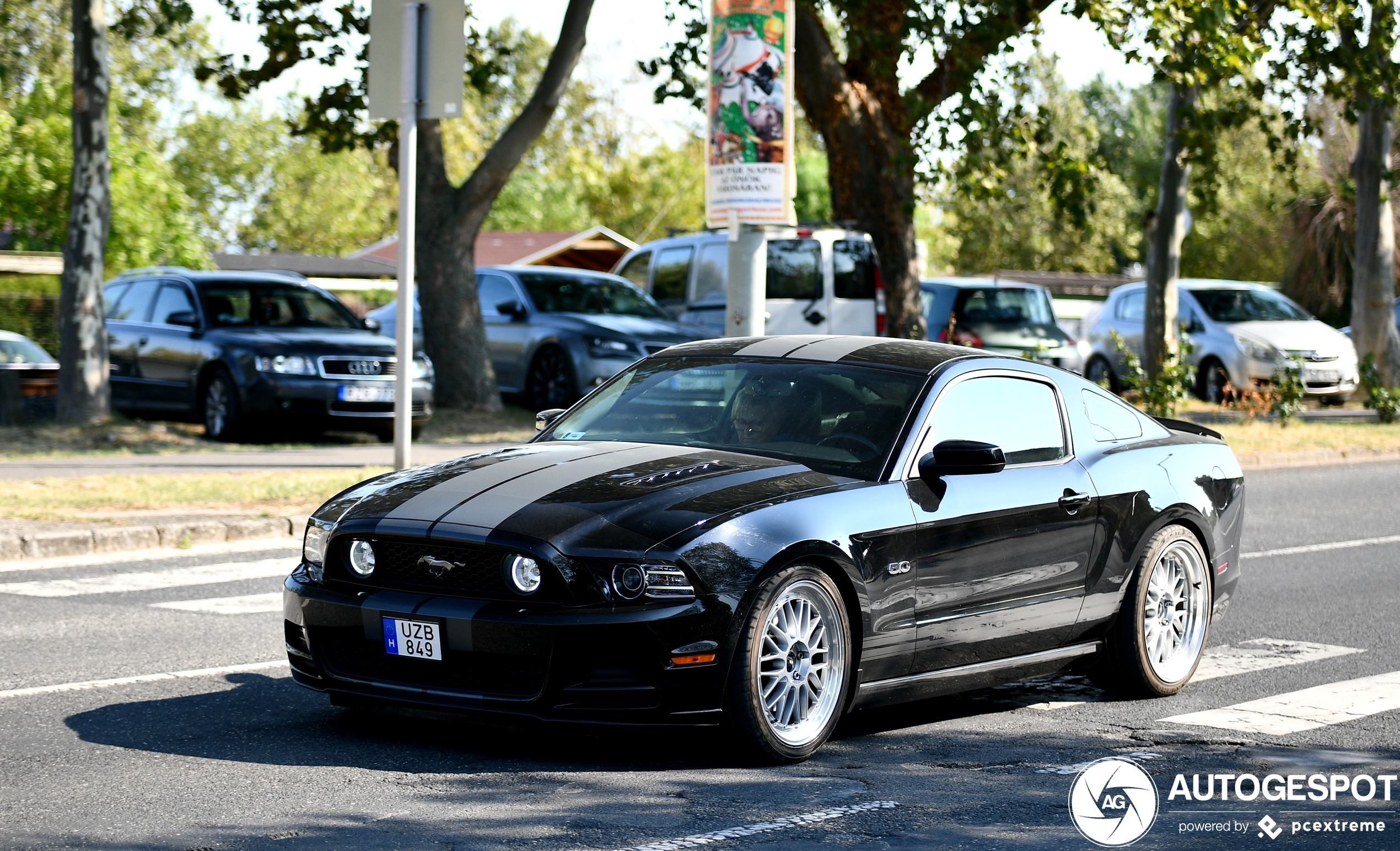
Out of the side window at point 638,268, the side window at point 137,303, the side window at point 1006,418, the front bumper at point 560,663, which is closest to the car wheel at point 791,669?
the front bumper at point 560,663

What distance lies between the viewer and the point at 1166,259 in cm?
2317

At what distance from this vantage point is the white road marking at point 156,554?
1014cm

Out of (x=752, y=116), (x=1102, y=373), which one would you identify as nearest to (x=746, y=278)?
(x=752, y=116)

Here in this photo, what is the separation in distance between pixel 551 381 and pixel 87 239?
531 cm

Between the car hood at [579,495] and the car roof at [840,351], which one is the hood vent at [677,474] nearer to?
the car hood at [579,495]

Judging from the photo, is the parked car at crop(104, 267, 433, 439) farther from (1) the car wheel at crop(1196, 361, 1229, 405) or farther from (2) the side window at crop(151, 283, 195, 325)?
(1) the car wheel at crop(1196, 361, 1229, 405)

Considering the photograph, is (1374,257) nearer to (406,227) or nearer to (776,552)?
(406,227)

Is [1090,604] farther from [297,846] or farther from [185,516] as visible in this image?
[185,516]

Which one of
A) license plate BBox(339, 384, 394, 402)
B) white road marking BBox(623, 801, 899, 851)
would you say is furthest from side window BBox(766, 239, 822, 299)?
white road marking BBox(623, 801, 899, 851)

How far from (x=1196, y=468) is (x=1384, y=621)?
227 cm

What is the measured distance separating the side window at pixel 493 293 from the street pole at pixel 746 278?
7.17 meters

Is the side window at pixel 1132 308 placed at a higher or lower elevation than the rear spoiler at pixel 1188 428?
higher

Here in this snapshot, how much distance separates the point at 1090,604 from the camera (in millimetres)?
6762

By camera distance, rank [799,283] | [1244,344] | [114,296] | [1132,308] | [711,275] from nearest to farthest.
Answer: [114,296] → [799,283] → [711,275] → [1244,344] → [1132,308]
